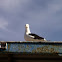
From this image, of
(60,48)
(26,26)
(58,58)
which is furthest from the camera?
(26,26)

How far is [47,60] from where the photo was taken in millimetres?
5648

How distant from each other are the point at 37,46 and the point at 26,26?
699 cm

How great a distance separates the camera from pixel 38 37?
27.6 ft

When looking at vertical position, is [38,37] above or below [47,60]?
above

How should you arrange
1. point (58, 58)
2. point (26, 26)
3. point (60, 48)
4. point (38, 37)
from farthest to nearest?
point (26, 26) → point (38, 37) → point (58, 58) → point (60, 48)

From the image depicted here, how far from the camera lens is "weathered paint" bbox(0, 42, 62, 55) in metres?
4.75

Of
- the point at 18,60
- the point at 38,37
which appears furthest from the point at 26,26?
the point at 18,60

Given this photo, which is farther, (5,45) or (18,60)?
(18,60)

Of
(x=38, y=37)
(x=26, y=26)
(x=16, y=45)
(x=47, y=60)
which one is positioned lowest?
(x=47, y=60)

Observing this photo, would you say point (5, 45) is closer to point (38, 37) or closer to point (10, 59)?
point (10, 59)

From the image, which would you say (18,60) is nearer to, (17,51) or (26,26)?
(17,51)

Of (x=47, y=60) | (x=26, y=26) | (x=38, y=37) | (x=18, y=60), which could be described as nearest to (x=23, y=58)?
(x=18, y=60)

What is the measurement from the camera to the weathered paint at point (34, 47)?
4.75m

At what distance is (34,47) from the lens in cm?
479
